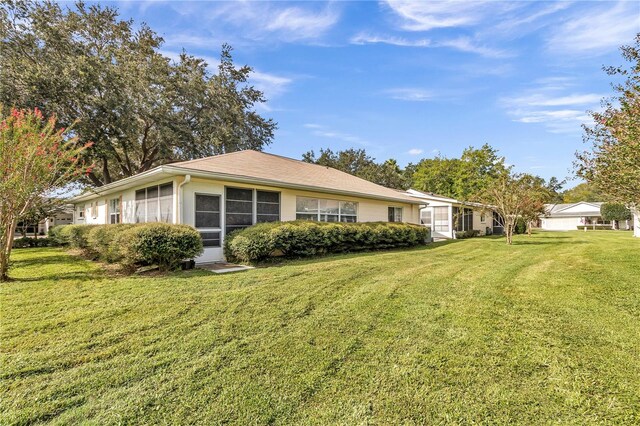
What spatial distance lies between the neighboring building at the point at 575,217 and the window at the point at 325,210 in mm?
36049

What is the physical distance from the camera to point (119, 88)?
18.2m

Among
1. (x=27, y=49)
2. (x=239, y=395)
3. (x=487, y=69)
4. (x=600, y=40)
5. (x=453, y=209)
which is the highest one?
(x=27, y=49)

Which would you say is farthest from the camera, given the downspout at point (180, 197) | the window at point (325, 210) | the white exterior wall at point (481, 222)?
the white exterior wall at point (481, 222)

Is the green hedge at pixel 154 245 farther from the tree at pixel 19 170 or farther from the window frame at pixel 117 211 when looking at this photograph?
the window frame at pixel 117 211

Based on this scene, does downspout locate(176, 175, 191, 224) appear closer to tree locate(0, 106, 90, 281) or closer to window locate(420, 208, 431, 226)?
tree locate(0, 106, 90, 281)

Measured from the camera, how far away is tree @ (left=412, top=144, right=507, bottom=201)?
107 feet

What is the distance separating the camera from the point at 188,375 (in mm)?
3039

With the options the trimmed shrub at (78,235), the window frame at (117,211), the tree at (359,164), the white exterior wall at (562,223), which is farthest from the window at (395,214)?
the white exterior wall at (562,223)

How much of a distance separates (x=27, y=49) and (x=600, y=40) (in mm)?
24170

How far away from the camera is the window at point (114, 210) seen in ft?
45.7

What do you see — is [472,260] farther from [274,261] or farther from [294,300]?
[294,300]

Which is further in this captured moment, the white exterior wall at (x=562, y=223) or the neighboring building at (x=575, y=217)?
the white exterior wall at (x=562, y=223)

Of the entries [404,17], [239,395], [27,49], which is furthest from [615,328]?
[27,49]

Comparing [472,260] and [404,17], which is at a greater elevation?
[404,17]
